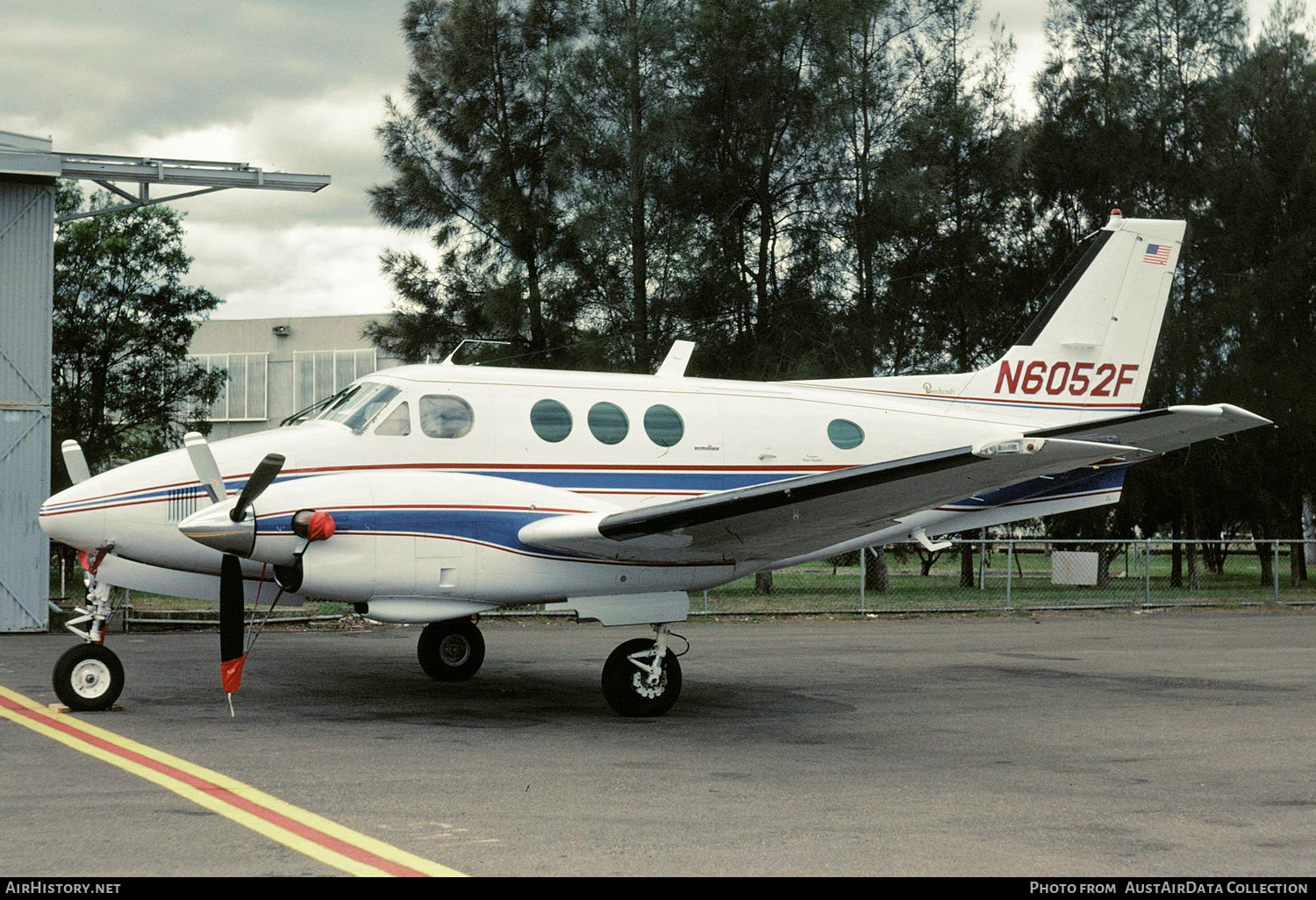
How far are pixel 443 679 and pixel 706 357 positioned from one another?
647 inches

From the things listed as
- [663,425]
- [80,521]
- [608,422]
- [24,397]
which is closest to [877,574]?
[24,397]

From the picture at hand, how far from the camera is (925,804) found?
7.16m

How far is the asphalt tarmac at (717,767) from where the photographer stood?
588 centimetres

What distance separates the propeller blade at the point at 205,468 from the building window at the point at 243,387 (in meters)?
43.0

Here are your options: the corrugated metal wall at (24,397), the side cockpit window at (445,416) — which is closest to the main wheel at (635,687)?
the side cockpit window at (445,416)

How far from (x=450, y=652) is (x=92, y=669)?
379cm

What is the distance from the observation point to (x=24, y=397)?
62.4ft

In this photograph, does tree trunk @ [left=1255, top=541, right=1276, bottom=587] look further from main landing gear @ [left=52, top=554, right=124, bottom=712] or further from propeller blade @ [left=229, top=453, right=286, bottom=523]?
main landing gear @ [left=52, top=554, right=124, bottom=712]

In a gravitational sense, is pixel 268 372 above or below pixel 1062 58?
below

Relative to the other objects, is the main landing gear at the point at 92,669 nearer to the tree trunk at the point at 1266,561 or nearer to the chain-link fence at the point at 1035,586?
the chain-link fence at the point at 1035,586

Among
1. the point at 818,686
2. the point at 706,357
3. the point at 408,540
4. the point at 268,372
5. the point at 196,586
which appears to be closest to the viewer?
the point at 408,540

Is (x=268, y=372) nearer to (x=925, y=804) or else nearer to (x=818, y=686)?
(x=818, y=686)
